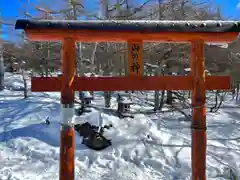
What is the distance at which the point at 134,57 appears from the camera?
112 inches

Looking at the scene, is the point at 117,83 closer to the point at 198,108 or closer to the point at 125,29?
the point at 125,29

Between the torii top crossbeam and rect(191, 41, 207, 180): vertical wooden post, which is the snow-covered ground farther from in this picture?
the torii top crossbeam

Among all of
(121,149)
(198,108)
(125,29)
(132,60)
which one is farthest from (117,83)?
(121,149)

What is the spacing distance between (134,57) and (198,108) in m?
0.94

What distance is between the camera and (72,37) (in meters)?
2.72

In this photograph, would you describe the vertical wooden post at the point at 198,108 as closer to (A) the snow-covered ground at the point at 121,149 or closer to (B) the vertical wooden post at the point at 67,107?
(B) the vertical wooden post at the point at 67,107

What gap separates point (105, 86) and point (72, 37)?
25.2 inches

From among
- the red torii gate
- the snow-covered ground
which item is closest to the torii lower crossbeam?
the red torii gate

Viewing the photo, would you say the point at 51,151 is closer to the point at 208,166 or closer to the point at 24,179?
the point at 24,179

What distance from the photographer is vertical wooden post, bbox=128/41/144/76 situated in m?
2.84

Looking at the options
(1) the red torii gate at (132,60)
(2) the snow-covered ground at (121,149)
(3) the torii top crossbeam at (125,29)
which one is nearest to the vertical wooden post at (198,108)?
(1) the red torii gate at (132,60)

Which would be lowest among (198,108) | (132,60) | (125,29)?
(198,108)

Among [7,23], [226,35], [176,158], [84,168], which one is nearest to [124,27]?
[226,35]

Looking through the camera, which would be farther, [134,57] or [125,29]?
[134,57]
